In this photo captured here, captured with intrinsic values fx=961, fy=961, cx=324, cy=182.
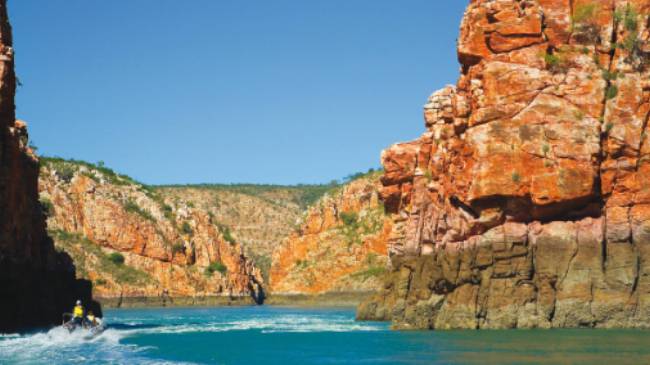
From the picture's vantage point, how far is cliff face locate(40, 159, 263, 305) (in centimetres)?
15450

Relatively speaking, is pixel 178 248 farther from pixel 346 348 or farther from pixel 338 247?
pixel 346 348

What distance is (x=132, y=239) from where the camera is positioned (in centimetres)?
16250

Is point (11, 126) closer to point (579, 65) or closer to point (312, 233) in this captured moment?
point (579, 65)

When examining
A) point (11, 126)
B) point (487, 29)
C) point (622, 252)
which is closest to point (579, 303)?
point (622, 252)

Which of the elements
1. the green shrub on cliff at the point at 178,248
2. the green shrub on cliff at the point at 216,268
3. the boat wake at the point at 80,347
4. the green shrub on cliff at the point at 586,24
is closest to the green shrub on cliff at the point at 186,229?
the green shrub on cliff at the point at 178,248

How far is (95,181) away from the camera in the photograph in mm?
170750

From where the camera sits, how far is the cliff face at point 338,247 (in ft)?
540

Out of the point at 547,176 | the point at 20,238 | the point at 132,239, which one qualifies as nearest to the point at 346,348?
the point at 547,176

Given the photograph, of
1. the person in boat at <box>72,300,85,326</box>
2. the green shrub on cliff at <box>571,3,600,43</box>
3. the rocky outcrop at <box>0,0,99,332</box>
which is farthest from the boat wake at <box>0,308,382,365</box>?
the green shrub on cliff at <box>571,3,600,43</box>

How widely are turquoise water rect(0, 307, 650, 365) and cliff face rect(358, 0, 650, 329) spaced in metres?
2.93

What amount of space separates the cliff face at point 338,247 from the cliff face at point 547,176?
9224 cm

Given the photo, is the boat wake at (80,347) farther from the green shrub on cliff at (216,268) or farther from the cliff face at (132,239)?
the green shrub on cliff at (216,268)

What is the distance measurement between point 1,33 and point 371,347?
3310cm

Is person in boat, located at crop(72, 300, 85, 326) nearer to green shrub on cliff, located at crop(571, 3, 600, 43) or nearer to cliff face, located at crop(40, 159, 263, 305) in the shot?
green shrub on cliff, located at crop(571, 3, 600, 43)
